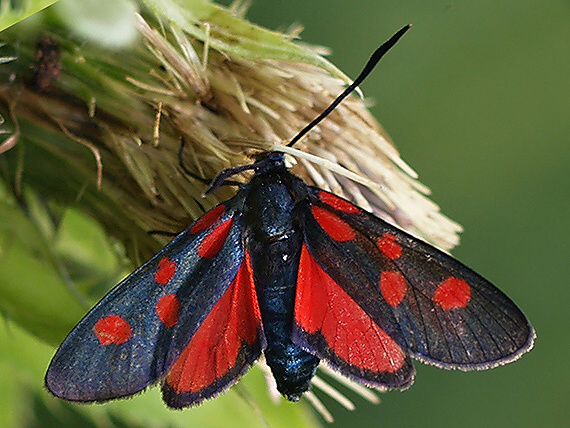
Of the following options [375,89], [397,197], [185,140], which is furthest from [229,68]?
[375,89]

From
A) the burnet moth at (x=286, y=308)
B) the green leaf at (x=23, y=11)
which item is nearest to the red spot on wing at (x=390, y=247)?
the burnet moth at (x=286, y=308)

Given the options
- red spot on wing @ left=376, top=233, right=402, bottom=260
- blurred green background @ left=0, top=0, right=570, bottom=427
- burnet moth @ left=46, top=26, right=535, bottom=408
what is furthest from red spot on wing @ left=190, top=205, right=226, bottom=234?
blurred green background @ left=0, top=0, right=570, bottom=427

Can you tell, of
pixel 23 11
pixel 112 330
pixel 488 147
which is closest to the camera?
pixel 23 11

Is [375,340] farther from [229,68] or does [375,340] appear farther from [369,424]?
[369,424]

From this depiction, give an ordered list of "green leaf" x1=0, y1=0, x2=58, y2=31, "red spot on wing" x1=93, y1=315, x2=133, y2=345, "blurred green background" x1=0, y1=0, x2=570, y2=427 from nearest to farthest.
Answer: "green leaf" x1=0, y1=0, x2=58, y2=31
"red spot on wing" x1=93, y1=315, x2=133, y2=345
"blurred green background" x1=0, y1=0, x2=570, y2=427

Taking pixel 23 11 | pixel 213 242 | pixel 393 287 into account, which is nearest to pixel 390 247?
pixel 393 287

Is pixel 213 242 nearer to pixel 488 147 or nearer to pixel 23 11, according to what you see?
pixel 23 11

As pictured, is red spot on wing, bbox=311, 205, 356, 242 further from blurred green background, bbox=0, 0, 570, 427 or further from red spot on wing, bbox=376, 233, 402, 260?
blurred green background, bbox=0, 0, 570, 427
